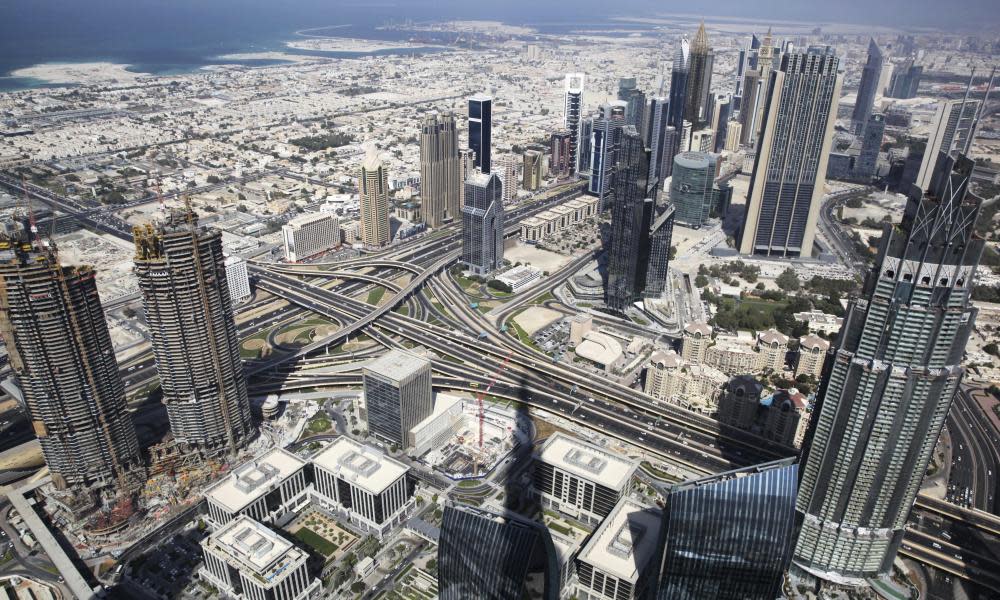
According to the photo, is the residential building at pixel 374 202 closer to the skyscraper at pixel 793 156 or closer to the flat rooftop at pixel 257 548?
the skyscraper at pixel 793 156

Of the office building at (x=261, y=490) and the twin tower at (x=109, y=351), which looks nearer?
the twin tower at (x=109, y=351)

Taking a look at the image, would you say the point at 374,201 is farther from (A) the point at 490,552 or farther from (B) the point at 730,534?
(B) the point at 730,534

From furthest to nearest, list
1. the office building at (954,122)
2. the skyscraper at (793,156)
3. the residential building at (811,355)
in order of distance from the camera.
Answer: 1. the office building at (954,122)
2. the skyscraper at (793,156)
3. the residential building at (811,355)

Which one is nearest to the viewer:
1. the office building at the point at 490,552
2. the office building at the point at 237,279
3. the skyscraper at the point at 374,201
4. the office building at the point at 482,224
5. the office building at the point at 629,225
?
the office building at the point at 490,552

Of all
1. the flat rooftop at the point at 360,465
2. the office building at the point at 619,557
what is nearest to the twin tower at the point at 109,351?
the flat rooftop at the point at 360,465

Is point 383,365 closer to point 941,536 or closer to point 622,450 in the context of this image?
point 622,450
